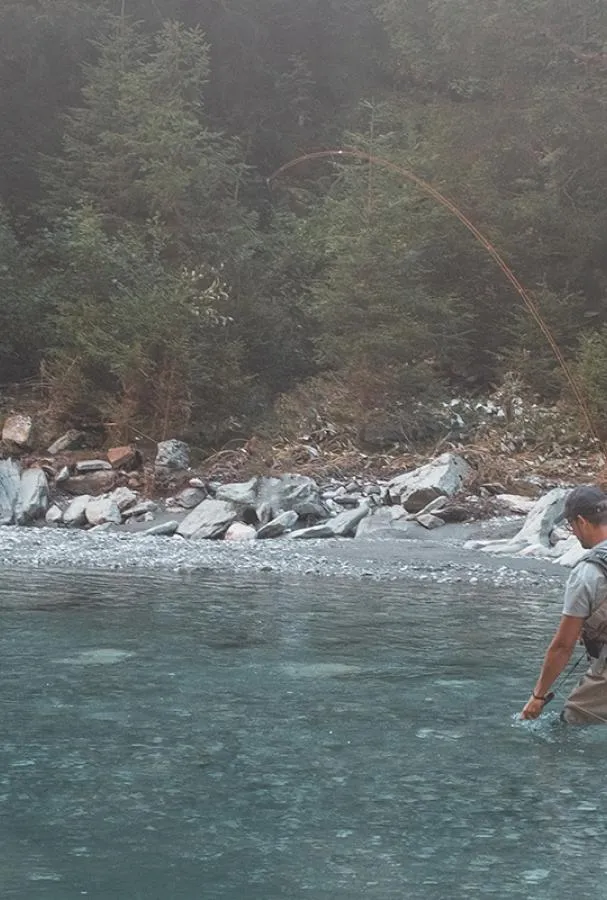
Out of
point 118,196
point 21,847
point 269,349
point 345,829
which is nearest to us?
point 21,847

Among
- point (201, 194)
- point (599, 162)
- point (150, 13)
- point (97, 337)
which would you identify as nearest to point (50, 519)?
point (97, 337)

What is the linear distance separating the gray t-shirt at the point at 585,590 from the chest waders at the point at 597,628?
2cm

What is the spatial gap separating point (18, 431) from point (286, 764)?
12617mm

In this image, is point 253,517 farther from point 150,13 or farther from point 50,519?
point 150,13

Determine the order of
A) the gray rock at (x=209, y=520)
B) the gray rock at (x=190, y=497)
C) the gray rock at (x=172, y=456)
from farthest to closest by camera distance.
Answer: the gray rock at (x=172, y=456) < the gray rock at (x=190, y=497) < the gray rock at (x=209, y=520)

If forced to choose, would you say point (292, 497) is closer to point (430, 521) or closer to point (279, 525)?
point (279, 525)

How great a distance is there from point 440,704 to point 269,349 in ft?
45.9

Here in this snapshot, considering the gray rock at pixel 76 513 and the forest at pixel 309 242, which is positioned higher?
the forest at pixel 309 242

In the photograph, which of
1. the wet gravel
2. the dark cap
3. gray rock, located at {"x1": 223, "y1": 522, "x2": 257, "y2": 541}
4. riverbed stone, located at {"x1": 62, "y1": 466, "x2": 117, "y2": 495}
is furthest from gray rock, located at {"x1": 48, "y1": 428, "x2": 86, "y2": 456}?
the dark cap

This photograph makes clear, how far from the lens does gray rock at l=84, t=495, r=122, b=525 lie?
1358 cm

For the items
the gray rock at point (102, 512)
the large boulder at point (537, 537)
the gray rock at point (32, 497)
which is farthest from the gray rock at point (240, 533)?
the gray rock at point (32, 497)

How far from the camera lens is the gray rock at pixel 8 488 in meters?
13.8

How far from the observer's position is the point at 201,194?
65.3 feet

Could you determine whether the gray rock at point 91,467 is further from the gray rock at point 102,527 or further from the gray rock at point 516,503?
the gray rock at point 516,503
